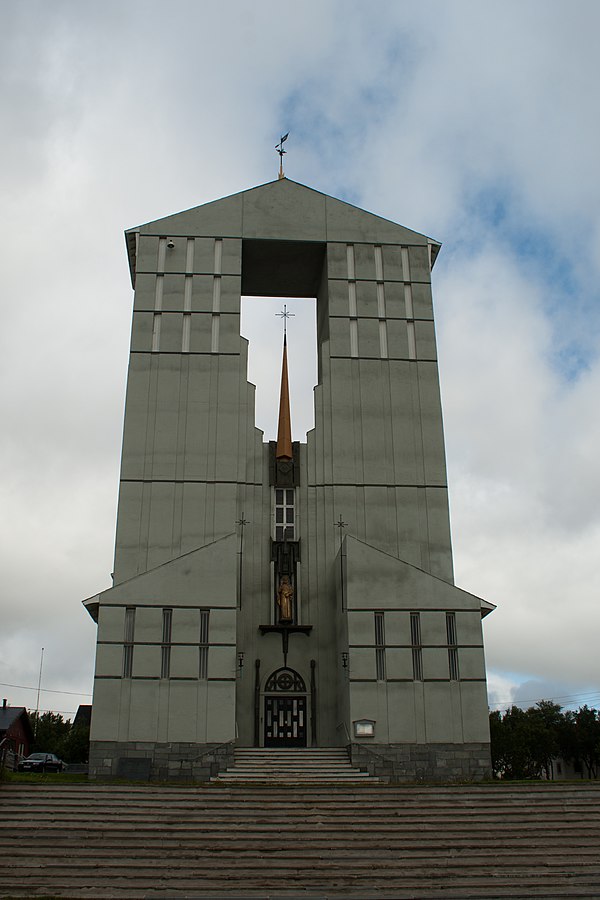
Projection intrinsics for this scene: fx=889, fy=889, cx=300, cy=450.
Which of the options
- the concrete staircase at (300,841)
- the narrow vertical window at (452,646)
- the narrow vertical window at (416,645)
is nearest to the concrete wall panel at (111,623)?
the concrete staircase at (300,841)

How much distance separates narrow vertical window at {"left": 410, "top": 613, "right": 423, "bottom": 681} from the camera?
80.8 ft

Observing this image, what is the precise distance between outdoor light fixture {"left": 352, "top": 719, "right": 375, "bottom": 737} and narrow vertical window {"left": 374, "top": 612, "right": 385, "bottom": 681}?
120 centimetres

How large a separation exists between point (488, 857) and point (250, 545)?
14.8 meters

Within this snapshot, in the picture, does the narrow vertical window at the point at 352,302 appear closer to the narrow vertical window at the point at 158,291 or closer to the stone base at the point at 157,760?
the narrow vertical window at the point at 158,291

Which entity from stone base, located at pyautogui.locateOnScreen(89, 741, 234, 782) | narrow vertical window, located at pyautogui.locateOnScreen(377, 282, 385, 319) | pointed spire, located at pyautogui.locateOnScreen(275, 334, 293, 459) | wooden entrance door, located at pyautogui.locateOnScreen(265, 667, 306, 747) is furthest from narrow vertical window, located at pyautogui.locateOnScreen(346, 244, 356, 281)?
stone base, located at pyautogui.locateOnScreen(89, 741, 234, 782)

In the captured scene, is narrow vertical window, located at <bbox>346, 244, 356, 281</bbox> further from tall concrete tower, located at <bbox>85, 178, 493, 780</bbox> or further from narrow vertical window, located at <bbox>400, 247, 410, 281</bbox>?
narrow vertical window, located at <bbox>400, 247, 410, 281</bbox>

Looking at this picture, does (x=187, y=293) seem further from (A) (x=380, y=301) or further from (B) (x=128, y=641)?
(B) (x=128, y=641)

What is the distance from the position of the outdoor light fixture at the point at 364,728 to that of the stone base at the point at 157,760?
11.0 feet

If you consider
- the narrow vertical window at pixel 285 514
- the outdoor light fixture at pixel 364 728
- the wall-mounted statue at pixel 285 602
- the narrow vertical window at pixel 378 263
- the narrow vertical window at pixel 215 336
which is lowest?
the outdoor light fixture at pixel 364 728

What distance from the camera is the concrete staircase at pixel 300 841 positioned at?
1429 cm

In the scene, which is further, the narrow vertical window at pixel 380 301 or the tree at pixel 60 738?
the tree at pixel 60 738

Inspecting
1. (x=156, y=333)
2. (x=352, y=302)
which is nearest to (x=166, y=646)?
(x=156, y=333)

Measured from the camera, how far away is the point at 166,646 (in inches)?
958

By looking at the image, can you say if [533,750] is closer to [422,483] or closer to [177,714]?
[422,483]
